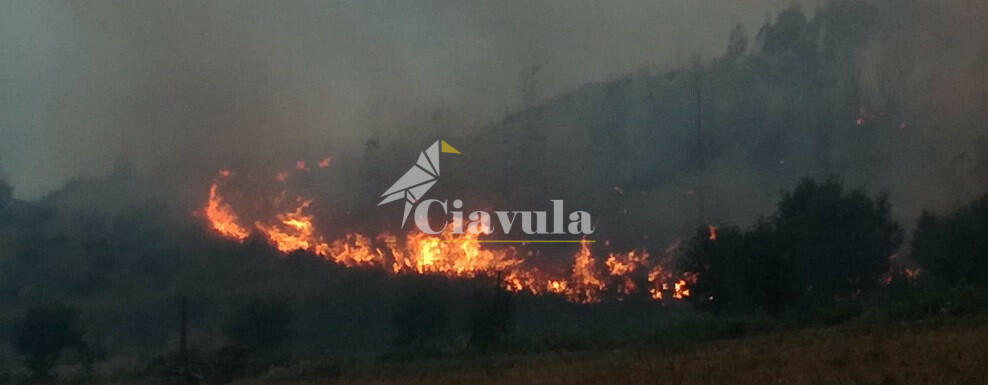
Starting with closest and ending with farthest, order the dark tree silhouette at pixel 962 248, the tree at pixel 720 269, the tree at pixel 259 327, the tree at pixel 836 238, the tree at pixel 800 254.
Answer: the tree at pixel 800 254 → the dark tree silhouette at pixel 962 248 → the tree at pixel 720 269 → the tree at pixel 836 238 → the tree at pixel 259 327

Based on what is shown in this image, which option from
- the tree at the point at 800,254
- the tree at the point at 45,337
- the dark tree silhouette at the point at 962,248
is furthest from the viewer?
the tree at the point at 45,337

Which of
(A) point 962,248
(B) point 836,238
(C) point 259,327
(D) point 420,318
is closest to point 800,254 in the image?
(B) point 836,238

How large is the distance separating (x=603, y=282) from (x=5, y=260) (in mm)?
92581

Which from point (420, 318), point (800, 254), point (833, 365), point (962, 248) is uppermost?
point (962, 248)

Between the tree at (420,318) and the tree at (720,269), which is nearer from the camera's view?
the tree at (720,269)

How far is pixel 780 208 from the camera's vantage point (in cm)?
6225

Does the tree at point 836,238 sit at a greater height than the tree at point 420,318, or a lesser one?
greater

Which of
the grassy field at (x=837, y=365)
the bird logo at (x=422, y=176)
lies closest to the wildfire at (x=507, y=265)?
the bird logo at (x=422, y=176)

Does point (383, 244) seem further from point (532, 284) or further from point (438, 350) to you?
point (438, 350)

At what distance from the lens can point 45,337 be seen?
6194 cm

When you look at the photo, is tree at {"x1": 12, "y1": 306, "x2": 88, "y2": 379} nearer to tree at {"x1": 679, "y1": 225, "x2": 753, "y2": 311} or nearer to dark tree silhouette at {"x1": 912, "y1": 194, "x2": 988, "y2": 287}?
tree at {"x1": 679, "y1": 225, "x2": 753, "y2": 311}

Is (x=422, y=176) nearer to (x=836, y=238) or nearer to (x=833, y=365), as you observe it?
(x=836, y=238)

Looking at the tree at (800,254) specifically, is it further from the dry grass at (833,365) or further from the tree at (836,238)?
the dry grass at (833,365)

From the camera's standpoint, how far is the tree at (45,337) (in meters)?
61.4
